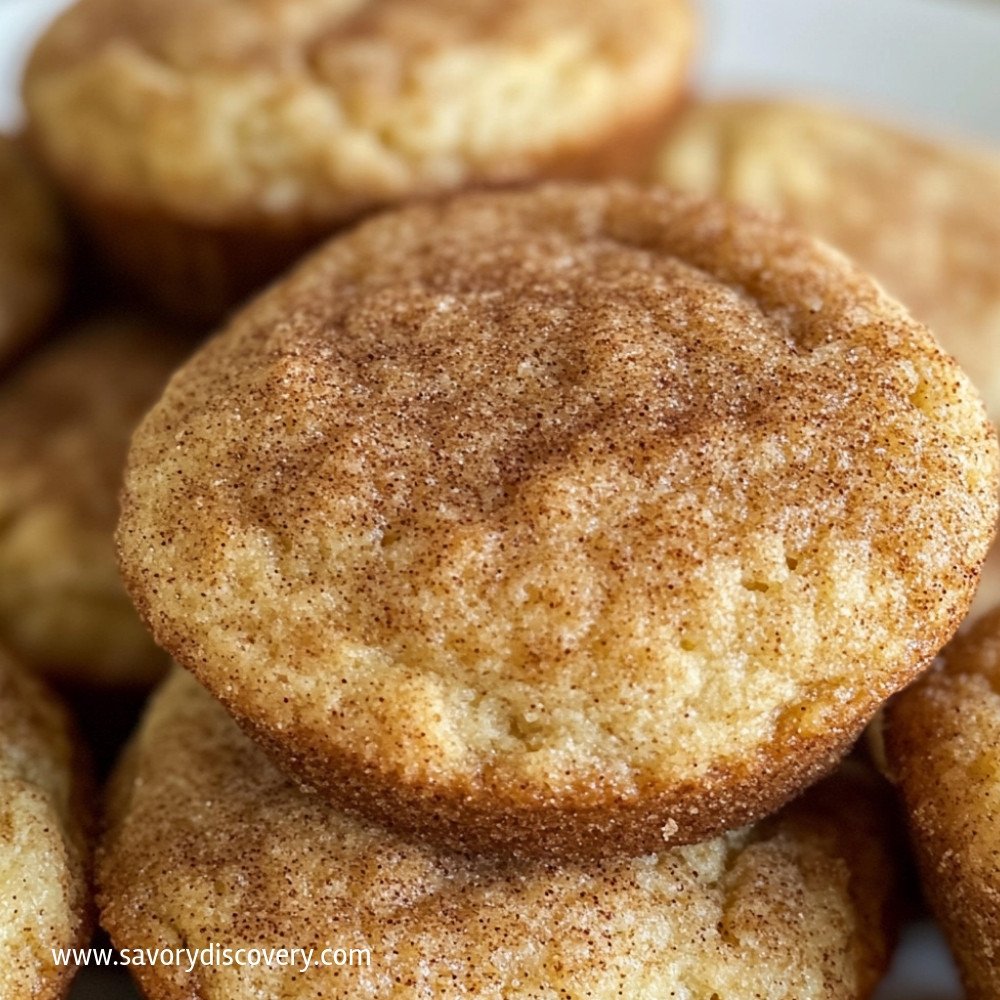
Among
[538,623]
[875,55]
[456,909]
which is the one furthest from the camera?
[875,55]

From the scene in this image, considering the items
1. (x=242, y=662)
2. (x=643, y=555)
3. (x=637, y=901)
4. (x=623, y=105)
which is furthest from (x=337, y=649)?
(x=623, y=105)

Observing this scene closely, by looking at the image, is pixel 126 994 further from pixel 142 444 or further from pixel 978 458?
pixel 978 458

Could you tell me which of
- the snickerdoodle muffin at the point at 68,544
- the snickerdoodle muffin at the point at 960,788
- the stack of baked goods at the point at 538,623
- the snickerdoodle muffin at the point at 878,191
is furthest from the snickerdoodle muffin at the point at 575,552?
the snickerdoodle muffin at the point at 878,191

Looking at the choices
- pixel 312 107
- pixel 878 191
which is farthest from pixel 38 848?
pixel 878 191

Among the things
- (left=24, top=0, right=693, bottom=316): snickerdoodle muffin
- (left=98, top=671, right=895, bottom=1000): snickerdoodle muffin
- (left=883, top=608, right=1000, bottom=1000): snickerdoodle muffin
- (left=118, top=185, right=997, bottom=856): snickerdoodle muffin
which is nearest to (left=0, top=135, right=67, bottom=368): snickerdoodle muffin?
(left=24, top=0, right=693, bottom=316): snickerdoodle muffin

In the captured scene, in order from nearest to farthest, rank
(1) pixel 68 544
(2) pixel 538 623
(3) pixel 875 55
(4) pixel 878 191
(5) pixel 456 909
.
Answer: (2) pixel 538 623
(5) pixel 456 909
(1) pixel 68 544
(4) pixel 878 191
(3) pixel 875 55

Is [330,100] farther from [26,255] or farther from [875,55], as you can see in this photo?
[875,55]
